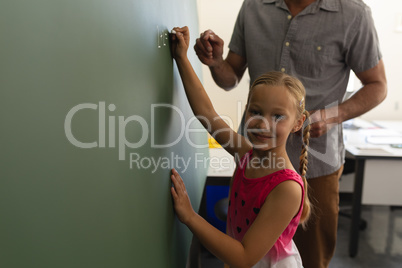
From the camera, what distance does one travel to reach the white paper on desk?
9.68 feet

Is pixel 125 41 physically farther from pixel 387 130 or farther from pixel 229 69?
pixel 387 130

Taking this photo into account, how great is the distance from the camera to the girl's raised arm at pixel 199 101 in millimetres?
1086

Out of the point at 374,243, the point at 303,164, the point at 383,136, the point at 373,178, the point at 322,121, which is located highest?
the point at 322,121

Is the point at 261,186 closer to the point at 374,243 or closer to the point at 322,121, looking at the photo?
the point at 322,121

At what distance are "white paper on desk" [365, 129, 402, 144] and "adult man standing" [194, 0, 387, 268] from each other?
165 centimetres

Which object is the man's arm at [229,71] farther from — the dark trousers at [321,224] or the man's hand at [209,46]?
the dark trousers at [321,224]

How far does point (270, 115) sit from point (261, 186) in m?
0.19

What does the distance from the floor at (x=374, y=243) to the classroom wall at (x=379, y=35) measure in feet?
3.98

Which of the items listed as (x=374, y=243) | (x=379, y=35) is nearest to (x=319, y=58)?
(x=374, y=243)

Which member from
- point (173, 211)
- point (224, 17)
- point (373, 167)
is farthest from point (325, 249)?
point (224, 17)

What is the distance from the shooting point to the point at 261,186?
1.00m

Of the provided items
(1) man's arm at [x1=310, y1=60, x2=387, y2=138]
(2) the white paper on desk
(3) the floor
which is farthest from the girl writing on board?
(2) the white paper on desk

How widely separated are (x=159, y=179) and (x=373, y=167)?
218 cm

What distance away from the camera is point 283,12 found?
4.66ft
